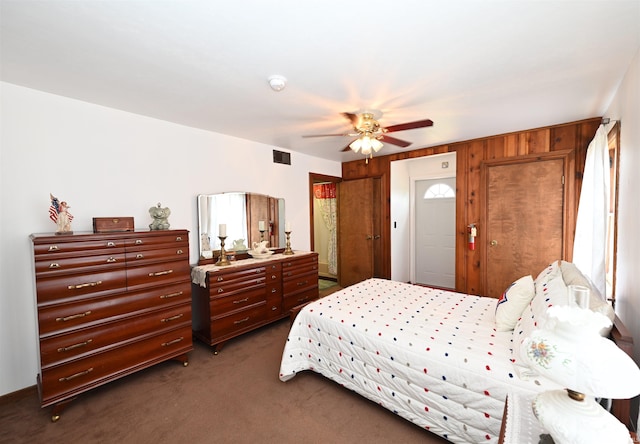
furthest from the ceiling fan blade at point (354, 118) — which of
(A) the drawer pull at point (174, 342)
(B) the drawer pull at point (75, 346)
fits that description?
(B) the drawer pull at point (75, 346)

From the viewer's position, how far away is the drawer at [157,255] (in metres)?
2.28

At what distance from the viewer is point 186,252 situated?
2.59 meters

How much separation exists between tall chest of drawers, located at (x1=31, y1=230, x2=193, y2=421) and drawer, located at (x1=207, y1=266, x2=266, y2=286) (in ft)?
0.83

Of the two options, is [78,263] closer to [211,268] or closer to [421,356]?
[211,268]

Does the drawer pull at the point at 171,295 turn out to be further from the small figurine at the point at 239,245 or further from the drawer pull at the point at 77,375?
the small figurine at the point at 239,245

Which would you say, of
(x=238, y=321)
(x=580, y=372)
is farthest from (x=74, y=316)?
(x=580, y=372)

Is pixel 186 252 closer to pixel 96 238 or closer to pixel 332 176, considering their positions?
pixel 96 238

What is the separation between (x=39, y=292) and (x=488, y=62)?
3455 mm

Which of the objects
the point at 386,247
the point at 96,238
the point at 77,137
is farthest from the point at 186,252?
the point at 386,247

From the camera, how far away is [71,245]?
78.0 inches

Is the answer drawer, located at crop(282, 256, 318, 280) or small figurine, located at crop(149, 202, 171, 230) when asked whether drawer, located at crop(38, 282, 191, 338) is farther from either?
drawer, located at crop(282, 256, 318, 280)

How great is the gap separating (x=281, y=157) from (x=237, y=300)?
2.21 m

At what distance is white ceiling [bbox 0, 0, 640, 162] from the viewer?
137 cm

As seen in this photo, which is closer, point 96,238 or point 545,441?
point 545,441
